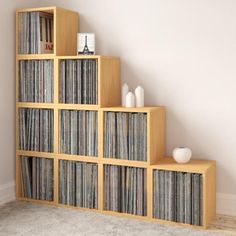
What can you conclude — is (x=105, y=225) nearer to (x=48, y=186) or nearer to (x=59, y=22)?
(x=48, y=186)

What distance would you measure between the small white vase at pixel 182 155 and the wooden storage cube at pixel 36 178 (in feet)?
3.55

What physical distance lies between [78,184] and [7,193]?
682mm

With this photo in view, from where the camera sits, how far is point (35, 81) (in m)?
3.91

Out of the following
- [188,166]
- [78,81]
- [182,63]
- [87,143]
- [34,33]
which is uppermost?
[34,33]

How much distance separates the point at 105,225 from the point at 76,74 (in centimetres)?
122

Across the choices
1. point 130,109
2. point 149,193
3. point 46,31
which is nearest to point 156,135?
point 130,109

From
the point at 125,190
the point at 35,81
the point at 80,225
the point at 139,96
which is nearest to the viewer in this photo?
the point at 80,225

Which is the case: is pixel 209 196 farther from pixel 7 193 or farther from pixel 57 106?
pixel 7 193

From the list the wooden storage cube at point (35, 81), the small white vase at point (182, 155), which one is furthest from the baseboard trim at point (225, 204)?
the wooden storage cube at point (35, 81)

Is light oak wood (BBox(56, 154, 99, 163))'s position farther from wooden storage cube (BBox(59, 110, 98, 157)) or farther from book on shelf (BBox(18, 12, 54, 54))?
book on shelf (BBox(18, 12, 54, 54))

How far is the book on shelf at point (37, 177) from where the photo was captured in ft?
12.8

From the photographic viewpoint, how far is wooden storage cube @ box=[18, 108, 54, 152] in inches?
152

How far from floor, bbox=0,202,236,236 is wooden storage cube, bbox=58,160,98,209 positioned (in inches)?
3.9

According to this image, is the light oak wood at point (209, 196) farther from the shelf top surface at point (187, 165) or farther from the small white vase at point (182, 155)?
the small white vase at point (182, 155)
